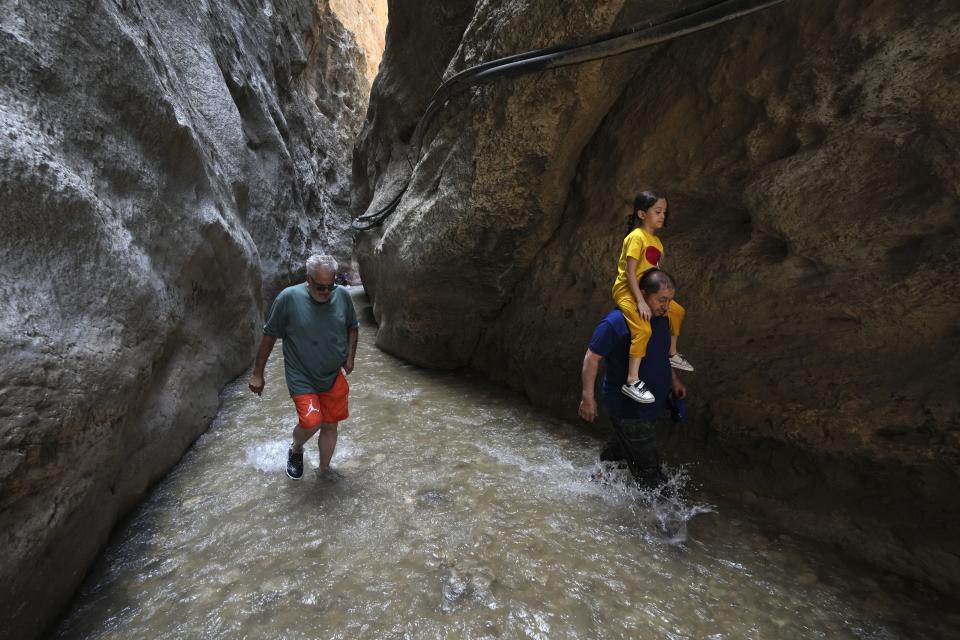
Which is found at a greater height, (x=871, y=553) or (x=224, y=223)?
(x=224, y=223)

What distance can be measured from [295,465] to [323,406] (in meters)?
0.49

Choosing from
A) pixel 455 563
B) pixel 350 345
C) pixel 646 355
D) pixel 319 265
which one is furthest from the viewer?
pixel 350 345

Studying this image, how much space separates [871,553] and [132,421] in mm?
4385

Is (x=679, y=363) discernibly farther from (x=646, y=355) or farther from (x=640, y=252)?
(x=640, y=252)

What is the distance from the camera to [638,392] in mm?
2533

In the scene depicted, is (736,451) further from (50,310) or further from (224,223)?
(224,223)

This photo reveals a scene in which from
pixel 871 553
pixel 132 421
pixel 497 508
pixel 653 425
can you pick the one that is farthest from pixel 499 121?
pixel 871 553

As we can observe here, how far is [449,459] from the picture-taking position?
360 centimetres

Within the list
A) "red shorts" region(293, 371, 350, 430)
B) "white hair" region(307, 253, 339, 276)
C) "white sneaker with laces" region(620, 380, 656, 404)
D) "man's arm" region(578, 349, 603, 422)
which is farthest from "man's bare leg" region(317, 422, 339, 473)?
"white sneaker with laces" region(620, 380, 656, 404)

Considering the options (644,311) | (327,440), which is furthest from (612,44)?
(327,440)

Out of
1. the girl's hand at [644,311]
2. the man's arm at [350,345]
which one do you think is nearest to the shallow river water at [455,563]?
the man's arm at [350,345]

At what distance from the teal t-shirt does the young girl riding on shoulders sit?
194cm

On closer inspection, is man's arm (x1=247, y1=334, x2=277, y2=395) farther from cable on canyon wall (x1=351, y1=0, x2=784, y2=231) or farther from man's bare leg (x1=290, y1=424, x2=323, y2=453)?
cable on canyon wall (x1=351, y1=0, x2=784, y2=231)

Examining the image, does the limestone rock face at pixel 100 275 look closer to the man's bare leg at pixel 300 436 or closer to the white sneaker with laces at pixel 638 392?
the man's bare leg at pixel 300 436
